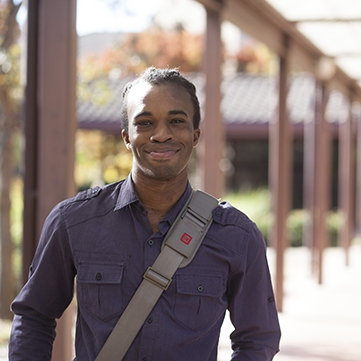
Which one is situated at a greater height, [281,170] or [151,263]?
[281,170]

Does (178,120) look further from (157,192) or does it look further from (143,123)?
(157,192)

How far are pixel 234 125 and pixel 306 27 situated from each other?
32.3 feet

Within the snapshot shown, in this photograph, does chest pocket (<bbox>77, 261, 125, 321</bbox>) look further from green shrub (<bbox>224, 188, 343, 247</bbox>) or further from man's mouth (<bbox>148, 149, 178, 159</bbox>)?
green shrub (<bbox>224, 188, 343, 247</bbox>)

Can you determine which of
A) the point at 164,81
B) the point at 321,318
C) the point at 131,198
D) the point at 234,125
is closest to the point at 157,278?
the point at 131,198

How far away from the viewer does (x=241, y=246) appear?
2.20m

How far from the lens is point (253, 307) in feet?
7.37

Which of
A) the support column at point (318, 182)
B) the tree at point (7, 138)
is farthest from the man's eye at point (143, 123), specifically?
the support column at point (318, 182)

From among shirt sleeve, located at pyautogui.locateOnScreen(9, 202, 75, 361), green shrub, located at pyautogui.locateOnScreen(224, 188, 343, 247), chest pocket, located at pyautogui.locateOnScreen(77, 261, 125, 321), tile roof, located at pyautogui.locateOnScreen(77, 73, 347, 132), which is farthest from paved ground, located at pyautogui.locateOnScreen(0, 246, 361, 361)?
tile roof, located at pyautogui.locateOnScreen(77, 73, 347, 132)

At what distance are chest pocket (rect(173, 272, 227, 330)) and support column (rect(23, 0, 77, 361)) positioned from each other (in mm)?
1809

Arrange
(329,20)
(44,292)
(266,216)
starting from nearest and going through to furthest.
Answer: (44,292), (329,20), (266,216)

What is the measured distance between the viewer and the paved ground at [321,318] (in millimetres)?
6668

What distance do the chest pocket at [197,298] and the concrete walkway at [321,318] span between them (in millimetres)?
4122

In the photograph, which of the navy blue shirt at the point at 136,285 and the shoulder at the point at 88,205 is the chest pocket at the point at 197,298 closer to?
the navy blue shirt at the point at 136,285

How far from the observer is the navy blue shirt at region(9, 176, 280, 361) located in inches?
83.4
